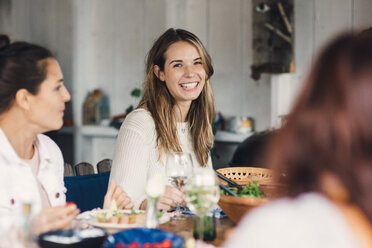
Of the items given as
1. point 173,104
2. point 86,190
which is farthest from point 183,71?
point 86,190

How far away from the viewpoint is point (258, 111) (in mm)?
5332

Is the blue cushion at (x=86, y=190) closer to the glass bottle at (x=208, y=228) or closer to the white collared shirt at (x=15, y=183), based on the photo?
the white collared shirt at (x=15, y=183)

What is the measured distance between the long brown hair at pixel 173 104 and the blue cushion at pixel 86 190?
43 cm

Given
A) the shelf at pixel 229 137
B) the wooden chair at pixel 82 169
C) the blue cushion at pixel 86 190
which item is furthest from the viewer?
the shelf at pixel 229 137

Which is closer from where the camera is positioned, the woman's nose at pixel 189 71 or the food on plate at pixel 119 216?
the food on plate at pixel 119 216

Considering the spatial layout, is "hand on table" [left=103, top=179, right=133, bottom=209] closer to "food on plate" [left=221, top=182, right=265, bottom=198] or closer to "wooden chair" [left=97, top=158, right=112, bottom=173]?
"food on plate" [left=221, top=182, right=265, bottom=198]

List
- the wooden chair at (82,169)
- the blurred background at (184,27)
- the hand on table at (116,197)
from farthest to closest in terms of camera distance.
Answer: the blurred background at (184,27) → the wooden chair at (82,169) → the hand on table at (116,197)

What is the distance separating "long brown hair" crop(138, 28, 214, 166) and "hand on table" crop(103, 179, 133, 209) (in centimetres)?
56

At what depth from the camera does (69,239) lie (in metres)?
1.29

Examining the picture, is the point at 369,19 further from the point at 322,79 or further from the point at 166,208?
the point at 322,79

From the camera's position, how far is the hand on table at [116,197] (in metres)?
1.81

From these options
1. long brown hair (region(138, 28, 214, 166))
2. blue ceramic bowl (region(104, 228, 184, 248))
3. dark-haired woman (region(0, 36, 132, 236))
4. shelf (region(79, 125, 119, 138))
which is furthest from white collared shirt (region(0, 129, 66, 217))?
shelf (region(79, 125, 119, 138))

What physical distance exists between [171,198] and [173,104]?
767mm

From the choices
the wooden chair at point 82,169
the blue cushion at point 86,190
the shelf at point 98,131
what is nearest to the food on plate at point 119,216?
the blue cushion at point 86,190
